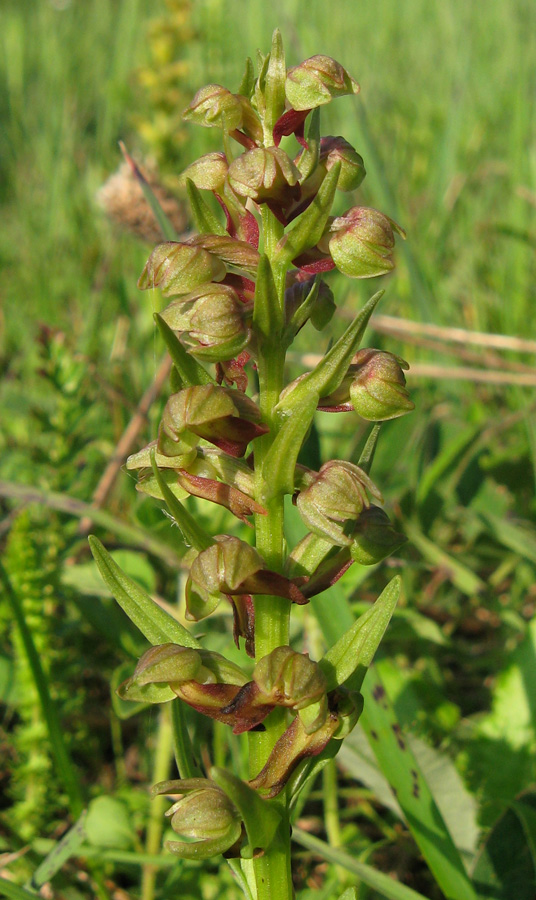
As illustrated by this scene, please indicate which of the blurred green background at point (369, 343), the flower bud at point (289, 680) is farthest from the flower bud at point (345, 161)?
the flower bud at point (289, 680)

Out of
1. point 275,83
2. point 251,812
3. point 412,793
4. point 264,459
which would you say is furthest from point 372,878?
point 275,83

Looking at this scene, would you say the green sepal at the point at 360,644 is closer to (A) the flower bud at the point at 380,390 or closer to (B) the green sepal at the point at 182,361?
(A) the flower bud at the point at 380,390

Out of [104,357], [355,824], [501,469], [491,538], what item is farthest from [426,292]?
[355,824]

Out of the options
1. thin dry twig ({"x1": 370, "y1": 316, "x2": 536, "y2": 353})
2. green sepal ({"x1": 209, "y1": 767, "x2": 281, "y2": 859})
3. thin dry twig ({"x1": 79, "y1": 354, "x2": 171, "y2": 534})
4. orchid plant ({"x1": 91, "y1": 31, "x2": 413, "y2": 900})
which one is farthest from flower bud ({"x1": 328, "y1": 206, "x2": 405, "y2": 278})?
thin dry twig ({"x1": 370, "y1": 316, "x2": 536, "y2": 353})

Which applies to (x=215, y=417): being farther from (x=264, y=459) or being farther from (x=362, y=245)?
(x=362, y=245)

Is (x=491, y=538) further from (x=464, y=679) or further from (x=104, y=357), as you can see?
(x=104, y=357)
